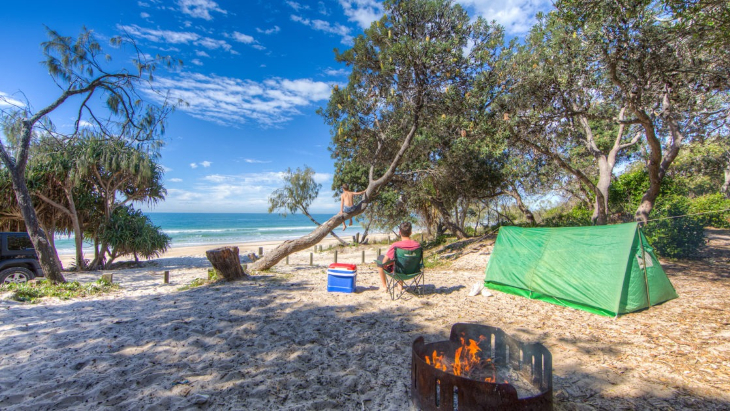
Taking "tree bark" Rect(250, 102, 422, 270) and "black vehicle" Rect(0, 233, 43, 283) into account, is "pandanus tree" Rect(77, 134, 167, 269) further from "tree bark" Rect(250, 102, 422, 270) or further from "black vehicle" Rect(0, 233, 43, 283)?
Answer: "tree bark" Rect(250, 102, 422, 270)

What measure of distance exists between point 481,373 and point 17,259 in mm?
9785

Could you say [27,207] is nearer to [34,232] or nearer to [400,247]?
[34,232]

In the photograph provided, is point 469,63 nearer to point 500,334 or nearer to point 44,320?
point 500,334

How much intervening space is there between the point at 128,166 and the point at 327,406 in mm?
13023

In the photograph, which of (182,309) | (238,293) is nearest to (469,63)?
(238,293)

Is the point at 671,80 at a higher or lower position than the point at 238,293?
higher

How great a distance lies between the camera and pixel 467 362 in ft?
9.77

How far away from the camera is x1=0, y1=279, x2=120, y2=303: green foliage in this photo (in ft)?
19.3

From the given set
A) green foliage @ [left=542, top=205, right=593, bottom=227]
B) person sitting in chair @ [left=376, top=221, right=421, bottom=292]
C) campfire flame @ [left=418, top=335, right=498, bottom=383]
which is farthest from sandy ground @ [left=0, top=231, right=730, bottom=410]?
green foliage @ [left=542, top=205, right=593, bottom=227]

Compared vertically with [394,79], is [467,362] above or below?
below

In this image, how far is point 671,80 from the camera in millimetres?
6902

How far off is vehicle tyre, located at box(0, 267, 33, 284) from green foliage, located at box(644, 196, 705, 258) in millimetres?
15556

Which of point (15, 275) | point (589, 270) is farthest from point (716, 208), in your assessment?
point (15, 275)

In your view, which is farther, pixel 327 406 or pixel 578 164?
pixel 578 164
